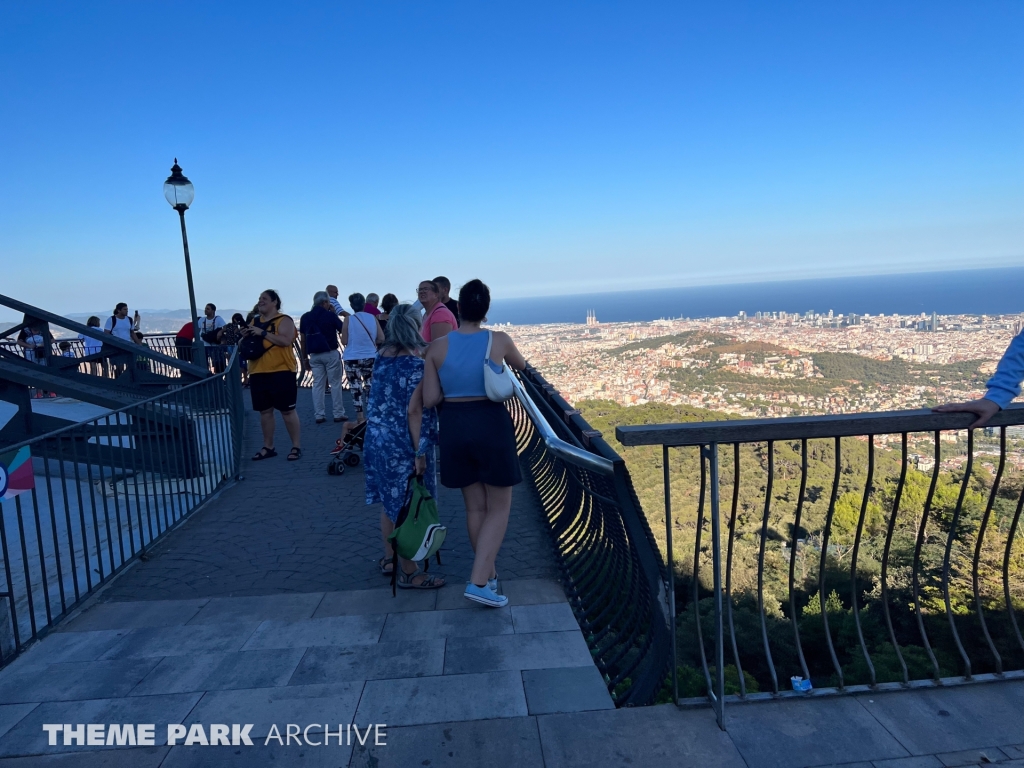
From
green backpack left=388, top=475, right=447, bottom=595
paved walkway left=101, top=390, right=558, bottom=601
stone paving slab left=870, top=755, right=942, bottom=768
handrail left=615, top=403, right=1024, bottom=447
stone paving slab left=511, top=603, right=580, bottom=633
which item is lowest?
paved walkway left=101, top=390, right=558, bottom=601

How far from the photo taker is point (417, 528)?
4.11m

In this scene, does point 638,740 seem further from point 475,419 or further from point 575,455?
point 475,419

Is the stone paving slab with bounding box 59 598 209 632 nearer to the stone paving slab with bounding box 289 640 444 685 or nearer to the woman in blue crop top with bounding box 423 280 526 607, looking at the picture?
the stone paving slab with bounding box 289 640 444 685

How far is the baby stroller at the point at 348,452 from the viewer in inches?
305

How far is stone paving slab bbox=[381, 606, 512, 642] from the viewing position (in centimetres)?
375

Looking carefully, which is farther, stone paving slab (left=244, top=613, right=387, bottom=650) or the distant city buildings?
the distant city buildings

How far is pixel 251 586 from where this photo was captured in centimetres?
479

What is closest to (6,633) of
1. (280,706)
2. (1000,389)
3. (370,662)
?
(280,706)

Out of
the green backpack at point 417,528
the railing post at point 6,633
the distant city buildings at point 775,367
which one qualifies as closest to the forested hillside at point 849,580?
the distant city buildings at point 775,367

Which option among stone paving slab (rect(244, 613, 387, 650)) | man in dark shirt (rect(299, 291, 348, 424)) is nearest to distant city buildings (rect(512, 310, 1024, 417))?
man in dark shirt (rect(299, 291, 348, 424))

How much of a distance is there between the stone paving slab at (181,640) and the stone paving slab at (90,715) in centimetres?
57

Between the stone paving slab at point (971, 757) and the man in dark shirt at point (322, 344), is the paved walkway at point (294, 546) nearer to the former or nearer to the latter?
the man in dark shirt at point (322, 344)

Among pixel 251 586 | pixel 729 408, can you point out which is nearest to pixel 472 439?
pixel 251 586

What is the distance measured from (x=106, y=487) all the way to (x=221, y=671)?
14.0ft
